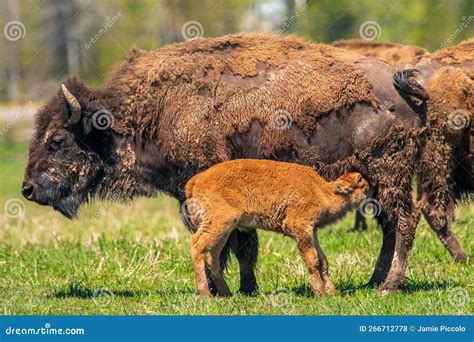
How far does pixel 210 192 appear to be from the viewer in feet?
29.7

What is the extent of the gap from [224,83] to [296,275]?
85.8 inches

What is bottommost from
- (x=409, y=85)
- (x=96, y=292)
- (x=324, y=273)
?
(x=96, y=292)

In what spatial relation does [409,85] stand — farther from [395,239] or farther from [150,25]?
[150,25]

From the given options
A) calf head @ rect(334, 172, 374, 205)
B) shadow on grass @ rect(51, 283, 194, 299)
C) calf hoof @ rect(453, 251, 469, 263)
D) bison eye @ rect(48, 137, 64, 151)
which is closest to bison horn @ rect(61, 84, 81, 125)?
bison eye @ rect(48, 137, 64, 151)

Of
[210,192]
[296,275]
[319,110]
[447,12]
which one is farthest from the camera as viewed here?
[447,12]

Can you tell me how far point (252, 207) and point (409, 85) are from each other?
2048 mm

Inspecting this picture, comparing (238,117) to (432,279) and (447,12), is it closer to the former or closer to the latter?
(432,279)

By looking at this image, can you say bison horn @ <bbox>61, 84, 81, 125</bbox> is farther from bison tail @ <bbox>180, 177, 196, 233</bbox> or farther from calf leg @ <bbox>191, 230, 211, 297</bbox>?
calf leg @ <bbox>191, 230, 211, 297</bbox>

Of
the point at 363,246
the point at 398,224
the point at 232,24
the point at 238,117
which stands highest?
the point at 238,117

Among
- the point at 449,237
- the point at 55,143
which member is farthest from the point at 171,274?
the point at 449,237

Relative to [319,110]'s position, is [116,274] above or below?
below

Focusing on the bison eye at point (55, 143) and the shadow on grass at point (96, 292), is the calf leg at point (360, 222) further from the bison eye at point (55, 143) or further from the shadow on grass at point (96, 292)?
the bison eye at point (55, 143)

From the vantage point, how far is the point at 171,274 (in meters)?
10.9

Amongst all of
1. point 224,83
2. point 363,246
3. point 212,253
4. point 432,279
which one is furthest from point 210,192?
point 363,246
